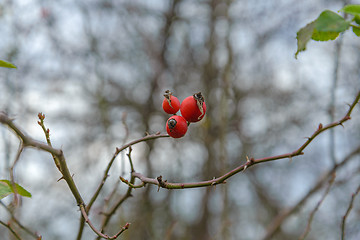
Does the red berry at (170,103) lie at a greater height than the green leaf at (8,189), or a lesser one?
greater

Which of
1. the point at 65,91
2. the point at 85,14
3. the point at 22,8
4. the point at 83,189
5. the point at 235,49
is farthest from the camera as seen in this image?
the point at 235,49

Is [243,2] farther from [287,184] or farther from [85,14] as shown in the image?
[287,184]

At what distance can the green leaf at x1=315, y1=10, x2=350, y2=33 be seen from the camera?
87cm

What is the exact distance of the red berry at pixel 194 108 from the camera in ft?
3.68

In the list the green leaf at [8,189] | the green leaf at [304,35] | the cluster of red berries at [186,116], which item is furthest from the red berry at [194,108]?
the green leaf at [8,189]

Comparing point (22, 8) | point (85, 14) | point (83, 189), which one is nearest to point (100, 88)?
point (85, 14)

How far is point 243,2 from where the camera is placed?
4.92 meters

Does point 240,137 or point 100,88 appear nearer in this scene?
point 100,88

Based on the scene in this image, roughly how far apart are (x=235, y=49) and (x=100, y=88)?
240 cm

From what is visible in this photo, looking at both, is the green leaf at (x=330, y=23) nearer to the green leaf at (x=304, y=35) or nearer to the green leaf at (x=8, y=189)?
the green leaf at (x=304, y=35)

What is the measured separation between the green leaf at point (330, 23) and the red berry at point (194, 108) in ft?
1.40

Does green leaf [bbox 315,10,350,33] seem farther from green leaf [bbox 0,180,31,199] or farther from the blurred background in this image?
the blurred background

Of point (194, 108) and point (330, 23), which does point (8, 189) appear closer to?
Answer: point (194, 108)

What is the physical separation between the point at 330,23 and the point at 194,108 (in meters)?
0.49
